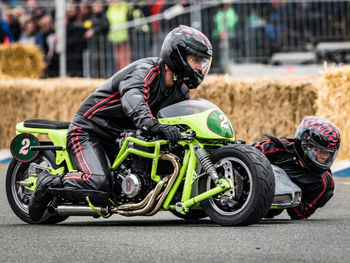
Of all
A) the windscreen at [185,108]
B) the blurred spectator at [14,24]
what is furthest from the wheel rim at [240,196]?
the blurred spectator at [14,24]

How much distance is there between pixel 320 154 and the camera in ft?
24.1

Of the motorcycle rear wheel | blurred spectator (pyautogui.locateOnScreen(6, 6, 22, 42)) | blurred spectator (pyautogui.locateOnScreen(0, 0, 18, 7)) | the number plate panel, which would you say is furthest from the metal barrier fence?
the motorcycle rear wheel

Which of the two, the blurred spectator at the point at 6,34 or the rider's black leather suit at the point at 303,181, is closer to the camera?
the rider's black leather suit at the point at 303,181

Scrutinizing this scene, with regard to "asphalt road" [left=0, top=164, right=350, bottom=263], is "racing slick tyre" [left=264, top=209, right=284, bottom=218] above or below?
below

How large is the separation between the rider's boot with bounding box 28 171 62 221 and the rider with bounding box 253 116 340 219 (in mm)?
1877

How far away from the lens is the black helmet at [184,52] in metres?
6.96

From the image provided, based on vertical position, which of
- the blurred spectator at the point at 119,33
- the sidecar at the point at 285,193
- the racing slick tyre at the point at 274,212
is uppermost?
the blurred spectator at the point at 119,33

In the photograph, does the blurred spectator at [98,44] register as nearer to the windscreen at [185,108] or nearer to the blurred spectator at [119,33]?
the blurred spectator at [119,33]

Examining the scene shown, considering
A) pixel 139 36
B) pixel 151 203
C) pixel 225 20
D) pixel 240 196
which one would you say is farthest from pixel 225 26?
pixel 240 196

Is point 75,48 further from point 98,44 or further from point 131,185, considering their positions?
point 131,185

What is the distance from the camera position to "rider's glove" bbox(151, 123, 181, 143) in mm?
6566

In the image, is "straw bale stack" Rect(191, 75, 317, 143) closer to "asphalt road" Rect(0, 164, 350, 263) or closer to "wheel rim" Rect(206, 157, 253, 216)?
"asphalt road" Rect(0, 164, 350, 263)

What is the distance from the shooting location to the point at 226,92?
14.5 metres

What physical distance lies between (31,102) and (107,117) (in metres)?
9.41
